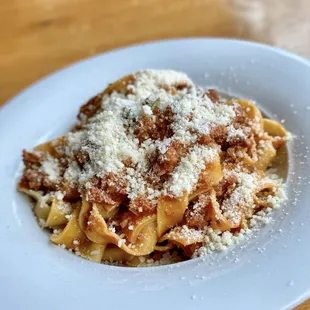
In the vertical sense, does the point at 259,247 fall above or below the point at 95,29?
below

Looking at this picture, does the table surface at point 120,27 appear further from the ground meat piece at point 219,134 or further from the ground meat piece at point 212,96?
the ground meat piece at point 219,134

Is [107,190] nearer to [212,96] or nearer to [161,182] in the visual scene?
[161,182]

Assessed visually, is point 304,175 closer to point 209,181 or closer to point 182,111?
point 209,181

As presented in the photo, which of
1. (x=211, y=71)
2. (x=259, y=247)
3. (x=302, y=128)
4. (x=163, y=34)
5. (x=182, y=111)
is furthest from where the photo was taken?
(x=163, y=34)

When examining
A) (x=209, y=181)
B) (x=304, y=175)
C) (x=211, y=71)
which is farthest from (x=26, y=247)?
(x=211, y=71)

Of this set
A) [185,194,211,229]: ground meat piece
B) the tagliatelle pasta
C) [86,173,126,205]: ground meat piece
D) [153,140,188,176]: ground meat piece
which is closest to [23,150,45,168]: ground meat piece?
the tagliatelle pasta

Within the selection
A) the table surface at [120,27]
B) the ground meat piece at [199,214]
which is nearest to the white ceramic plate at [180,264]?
the ground meat piece at [199,214]
